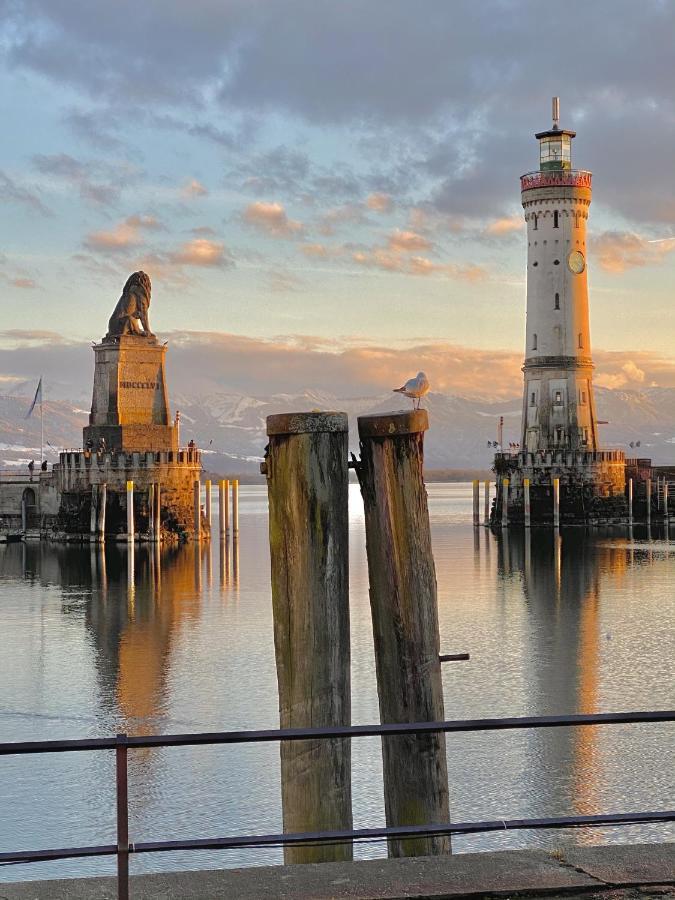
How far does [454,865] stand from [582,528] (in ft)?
249

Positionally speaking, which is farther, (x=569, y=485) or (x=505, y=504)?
(x=505, y=504)

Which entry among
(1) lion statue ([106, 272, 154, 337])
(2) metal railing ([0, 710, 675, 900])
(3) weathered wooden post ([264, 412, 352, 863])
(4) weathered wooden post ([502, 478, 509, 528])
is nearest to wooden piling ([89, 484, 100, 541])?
(1) lion statue ([106, 272, 154, 337])

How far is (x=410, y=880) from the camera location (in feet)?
21.5

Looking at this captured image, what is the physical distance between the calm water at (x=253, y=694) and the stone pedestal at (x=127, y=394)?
51.0 ft

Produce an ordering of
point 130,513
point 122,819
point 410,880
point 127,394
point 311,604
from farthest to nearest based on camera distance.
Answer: point 127,394 < point 130,513 < point 311,604 < point 410,880 < point 122,819

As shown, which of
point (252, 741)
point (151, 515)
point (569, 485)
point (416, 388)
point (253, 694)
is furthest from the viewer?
point (569, 485)

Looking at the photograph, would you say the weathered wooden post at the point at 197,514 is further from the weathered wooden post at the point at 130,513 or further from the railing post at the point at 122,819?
the railing post at the point at 122,819

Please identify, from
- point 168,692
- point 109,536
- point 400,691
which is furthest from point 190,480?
point 400,691

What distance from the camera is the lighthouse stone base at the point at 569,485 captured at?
7894 centimetres

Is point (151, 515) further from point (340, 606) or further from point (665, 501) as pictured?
point (340, 606)

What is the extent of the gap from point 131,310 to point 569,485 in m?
→ 29.8

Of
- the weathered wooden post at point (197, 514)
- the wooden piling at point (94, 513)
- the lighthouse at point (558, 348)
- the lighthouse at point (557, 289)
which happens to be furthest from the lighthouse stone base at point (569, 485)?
the wooden piling at point (94, 513)

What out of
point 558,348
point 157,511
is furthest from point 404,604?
point 558,348

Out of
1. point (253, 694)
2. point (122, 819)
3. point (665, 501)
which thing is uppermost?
point (665, 501)
